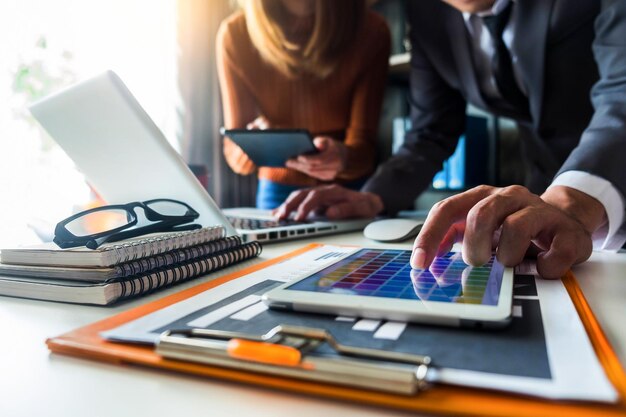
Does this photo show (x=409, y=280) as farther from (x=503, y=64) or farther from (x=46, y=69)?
(x=46, y=69)

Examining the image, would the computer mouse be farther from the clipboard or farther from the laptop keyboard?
the clipboard

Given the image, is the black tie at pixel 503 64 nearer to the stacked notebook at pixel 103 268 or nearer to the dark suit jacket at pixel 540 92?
the dark suit jacket at pixel 540 92

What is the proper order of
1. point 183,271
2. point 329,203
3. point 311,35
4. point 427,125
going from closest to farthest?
1. point 183,271
2. point 329,203
3. point 427,125
4. point 311,35

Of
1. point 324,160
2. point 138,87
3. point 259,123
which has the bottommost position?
point 324,160

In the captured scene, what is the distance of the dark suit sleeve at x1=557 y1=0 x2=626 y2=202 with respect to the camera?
0.61 meters

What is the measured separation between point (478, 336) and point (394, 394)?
0.09 m

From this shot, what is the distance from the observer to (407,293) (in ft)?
1.23

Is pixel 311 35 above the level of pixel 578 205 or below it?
above

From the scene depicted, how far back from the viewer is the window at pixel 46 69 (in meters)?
1.33

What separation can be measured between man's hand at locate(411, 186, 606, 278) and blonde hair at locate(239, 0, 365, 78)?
1.06 metres

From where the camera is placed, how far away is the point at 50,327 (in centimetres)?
Result: 38

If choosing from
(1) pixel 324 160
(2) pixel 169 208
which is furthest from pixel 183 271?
(1) pixel 324 160

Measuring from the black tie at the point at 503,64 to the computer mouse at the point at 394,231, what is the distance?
505mm

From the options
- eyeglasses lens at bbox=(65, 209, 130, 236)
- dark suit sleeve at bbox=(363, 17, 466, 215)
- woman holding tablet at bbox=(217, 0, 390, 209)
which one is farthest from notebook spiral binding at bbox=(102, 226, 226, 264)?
woman holding tablet at bbox=(217, 0, 390, 209)
